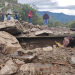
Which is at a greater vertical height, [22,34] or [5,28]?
[5,28]

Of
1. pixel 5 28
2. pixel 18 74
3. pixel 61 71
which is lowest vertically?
pixel 61 71

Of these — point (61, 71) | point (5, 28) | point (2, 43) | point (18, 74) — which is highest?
point (5, 28)

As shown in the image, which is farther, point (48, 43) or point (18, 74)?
point (48, 43)

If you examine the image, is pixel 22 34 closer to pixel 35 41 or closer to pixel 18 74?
pixel 35 41

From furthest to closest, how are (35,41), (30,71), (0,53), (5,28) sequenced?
(35,41) → (5,28) → (0,53) → (30,71)

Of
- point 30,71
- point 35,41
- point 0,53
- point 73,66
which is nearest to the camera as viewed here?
point 30,71

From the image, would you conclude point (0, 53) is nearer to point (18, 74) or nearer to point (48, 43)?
point (18, 74)

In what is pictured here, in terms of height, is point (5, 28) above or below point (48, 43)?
above

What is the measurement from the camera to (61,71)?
2.35 metres

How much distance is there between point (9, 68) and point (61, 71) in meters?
1.41

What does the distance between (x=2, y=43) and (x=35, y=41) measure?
83.2 inches

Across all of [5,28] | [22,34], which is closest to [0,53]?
[5,28]

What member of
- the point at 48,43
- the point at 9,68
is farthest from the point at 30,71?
the point at 48,43

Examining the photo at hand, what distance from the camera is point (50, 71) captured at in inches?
92.4
